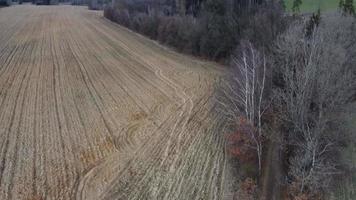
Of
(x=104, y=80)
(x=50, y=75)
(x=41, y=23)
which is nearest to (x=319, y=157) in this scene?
(x=104, y=80)

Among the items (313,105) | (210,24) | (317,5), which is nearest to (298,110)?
(313,105)

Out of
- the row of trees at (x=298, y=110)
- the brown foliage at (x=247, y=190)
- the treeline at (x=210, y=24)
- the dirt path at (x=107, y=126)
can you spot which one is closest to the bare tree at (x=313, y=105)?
the row of trees at (x=298, y=110)

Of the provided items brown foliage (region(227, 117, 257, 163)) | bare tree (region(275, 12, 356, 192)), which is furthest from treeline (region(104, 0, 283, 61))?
brown foliage (region(227, 117, 257, 163))

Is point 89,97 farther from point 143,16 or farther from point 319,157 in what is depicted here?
point 143,16

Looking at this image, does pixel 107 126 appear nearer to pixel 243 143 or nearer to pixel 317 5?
pixel 243 143

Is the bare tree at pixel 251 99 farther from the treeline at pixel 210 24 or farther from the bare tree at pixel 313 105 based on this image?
the treeline at pixel 210 24
